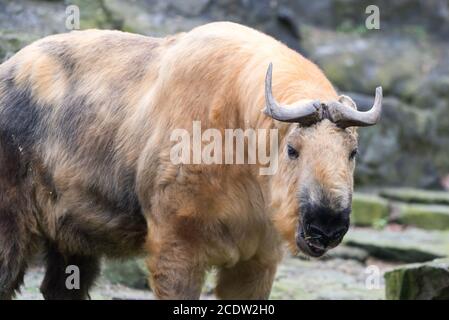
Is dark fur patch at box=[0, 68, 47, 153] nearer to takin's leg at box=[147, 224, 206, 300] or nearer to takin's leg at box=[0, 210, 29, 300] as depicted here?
takin's leg at box=[0, 210, 29, 300]

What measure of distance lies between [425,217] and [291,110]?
728cm

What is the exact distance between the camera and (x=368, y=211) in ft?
40.4

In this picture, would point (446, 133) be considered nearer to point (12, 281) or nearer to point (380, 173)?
point (380, 173)

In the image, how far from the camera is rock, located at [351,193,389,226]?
40.0 ft

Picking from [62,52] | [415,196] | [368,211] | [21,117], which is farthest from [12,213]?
[415,196]

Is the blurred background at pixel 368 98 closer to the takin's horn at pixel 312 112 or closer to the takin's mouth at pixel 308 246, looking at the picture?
the takin's mouth at pixel 308 246

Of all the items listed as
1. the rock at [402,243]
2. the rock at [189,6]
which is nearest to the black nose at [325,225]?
the rock at [402,243]

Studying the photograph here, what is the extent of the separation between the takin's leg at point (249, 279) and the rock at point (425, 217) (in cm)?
607

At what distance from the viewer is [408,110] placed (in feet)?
45.9

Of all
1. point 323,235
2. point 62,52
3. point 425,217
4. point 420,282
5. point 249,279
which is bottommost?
point 425,217

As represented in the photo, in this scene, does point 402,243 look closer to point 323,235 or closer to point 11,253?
point 11,253
